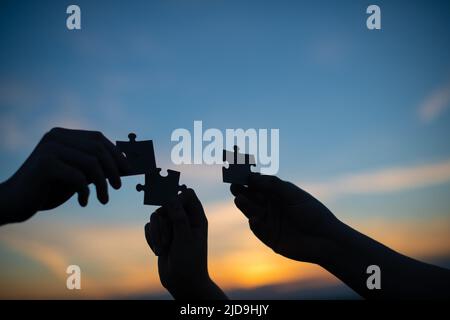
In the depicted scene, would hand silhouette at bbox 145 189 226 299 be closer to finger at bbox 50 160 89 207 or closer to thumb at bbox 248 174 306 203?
thumb at bbox 248 174 306 203

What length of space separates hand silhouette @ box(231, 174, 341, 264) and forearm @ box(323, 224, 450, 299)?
16 centimetres

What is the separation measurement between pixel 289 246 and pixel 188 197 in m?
1.29

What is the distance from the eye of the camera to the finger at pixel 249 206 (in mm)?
4387

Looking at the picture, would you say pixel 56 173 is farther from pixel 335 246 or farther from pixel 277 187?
pixel 335 246

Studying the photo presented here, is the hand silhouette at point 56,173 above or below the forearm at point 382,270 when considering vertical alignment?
above

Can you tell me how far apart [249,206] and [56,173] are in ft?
8.41

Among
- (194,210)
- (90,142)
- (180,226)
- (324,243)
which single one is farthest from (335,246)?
(90,142)

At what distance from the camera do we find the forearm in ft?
11.0

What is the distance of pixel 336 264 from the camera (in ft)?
12.6

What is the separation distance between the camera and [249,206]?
441 centimetres

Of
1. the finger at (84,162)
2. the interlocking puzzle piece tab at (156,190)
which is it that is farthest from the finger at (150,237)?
the finger at (84,162)

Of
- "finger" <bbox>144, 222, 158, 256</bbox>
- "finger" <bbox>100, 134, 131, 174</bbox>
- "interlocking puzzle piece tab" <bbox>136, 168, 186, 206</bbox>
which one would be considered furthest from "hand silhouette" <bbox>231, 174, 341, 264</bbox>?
"finger" <bbox>100, 134, 131, 174</bbox>

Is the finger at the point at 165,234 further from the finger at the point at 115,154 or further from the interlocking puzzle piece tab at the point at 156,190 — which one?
the finger at the point at 115,154
